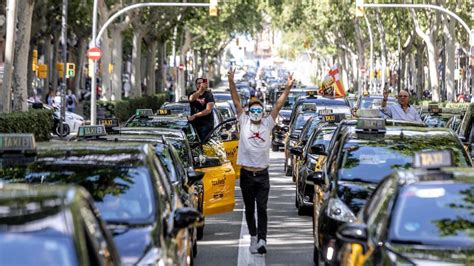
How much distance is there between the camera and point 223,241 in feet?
52.2

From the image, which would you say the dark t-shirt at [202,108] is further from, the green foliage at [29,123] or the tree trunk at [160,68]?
the tree trunk at [160,68]

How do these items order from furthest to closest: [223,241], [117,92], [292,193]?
[117,92], [292,193], [223,241]

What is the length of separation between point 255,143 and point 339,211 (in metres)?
2.94

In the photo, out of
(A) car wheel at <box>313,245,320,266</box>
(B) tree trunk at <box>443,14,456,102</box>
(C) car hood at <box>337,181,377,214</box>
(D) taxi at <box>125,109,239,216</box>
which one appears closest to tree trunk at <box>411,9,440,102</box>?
(B) tree trunk at <box>443,14,456,102</box>

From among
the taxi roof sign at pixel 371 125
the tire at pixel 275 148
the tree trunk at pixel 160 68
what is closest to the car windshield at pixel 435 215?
the taxi roof sign at pixel 371 125

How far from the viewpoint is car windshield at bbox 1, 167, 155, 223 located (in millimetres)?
9555

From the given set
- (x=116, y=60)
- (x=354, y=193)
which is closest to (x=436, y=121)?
(x=354, y=193)

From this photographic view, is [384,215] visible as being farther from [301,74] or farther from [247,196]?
[301,74]

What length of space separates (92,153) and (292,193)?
1327cm

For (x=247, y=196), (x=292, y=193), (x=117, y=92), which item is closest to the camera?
(x=247, y=196)

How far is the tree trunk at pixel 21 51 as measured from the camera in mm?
31405

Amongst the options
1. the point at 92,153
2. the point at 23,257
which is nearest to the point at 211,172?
the point at 92,153

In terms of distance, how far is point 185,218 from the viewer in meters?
9.37

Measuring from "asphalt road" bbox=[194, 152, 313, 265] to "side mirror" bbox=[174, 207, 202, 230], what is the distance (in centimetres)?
437
